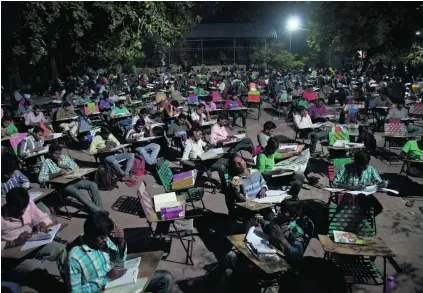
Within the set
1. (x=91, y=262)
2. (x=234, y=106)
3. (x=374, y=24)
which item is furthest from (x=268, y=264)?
(x=374, y=24)

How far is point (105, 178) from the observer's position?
8102 mm

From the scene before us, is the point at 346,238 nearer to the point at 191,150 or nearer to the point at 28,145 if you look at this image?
the point at 191,150

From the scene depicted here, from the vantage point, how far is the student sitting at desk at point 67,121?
1086 cm

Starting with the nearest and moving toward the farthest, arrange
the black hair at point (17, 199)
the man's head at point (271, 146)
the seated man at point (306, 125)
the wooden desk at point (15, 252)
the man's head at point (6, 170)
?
the wooden desk at point (15, 252)
the black hair at point (17, 199)
the man's head at point (6, 170)
the man's head at point (271, 146)
the seated man at point (306, 125)

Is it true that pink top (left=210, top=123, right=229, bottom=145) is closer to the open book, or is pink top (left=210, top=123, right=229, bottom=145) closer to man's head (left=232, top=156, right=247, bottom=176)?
man's head (left=232, top=156, right=247, bottom=176)

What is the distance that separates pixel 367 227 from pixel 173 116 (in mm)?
7907

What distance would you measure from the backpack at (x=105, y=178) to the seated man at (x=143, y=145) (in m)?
1.08

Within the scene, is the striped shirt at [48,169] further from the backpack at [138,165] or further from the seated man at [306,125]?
the seated man at [306,125]

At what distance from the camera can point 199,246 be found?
5629 millimetres

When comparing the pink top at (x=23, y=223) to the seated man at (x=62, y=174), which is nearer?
the pink top at (x=23, y=223)

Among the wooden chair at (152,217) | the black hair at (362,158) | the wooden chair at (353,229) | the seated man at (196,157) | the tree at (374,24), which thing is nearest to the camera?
the wooden chair at (353,229)

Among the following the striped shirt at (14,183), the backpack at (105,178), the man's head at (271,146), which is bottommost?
the backpack at (105,178)

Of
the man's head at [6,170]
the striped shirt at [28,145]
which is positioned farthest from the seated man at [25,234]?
the striped shirt at [28,145]

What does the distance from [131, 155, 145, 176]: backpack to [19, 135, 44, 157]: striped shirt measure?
8.56 ft
